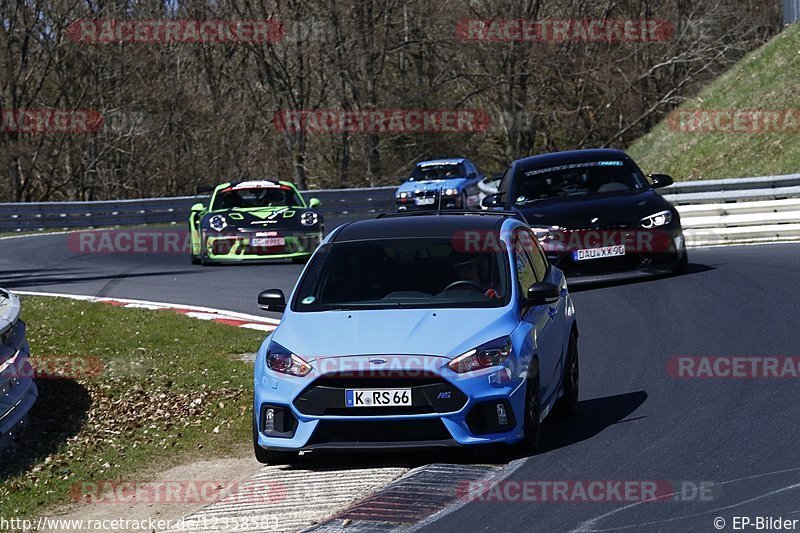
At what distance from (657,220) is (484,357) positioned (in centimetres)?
846

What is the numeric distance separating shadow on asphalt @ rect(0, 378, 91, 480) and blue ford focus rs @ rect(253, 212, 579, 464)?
2177 mm

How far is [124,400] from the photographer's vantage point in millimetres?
10938

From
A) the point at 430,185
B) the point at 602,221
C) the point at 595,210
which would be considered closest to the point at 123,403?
the point at 602,221

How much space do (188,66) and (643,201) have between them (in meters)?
34.5

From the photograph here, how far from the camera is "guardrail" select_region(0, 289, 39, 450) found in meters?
8.92

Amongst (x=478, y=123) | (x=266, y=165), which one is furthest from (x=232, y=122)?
(x=478, y=123)

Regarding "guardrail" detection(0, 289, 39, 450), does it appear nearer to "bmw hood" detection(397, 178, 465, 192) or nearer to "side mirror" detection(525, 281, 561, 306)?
"side mirror" detection(525, 281, 561, 306)

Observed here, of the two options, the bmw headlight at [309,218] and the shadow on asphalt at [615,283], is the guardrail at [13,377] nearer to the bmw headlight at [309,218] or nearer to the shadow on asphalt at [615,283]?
the shadow on asphalt at [615,283]

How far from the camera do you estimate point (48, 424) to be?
1027cm

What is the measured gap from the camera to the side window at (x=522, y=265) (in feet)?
27.7

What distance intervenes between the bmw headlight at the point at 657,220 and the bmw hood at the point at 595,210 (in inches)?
2.2

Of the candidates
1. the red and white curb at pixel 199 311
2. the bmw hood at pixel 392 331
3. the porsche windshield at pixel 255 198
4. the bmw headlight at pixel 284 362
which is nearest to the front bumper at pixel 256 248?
the porsche windshield at pixel 255 198

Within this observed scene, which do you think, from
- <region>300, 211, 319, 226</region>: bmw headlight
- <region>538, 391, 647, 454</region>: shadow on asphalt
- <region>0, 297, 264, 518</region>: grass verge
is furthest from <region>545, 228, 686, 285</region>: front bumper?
<region>300, 211, 319, 226</region>: bmw headlight

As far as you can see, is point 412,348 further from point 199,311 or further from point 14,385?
point 199,311
